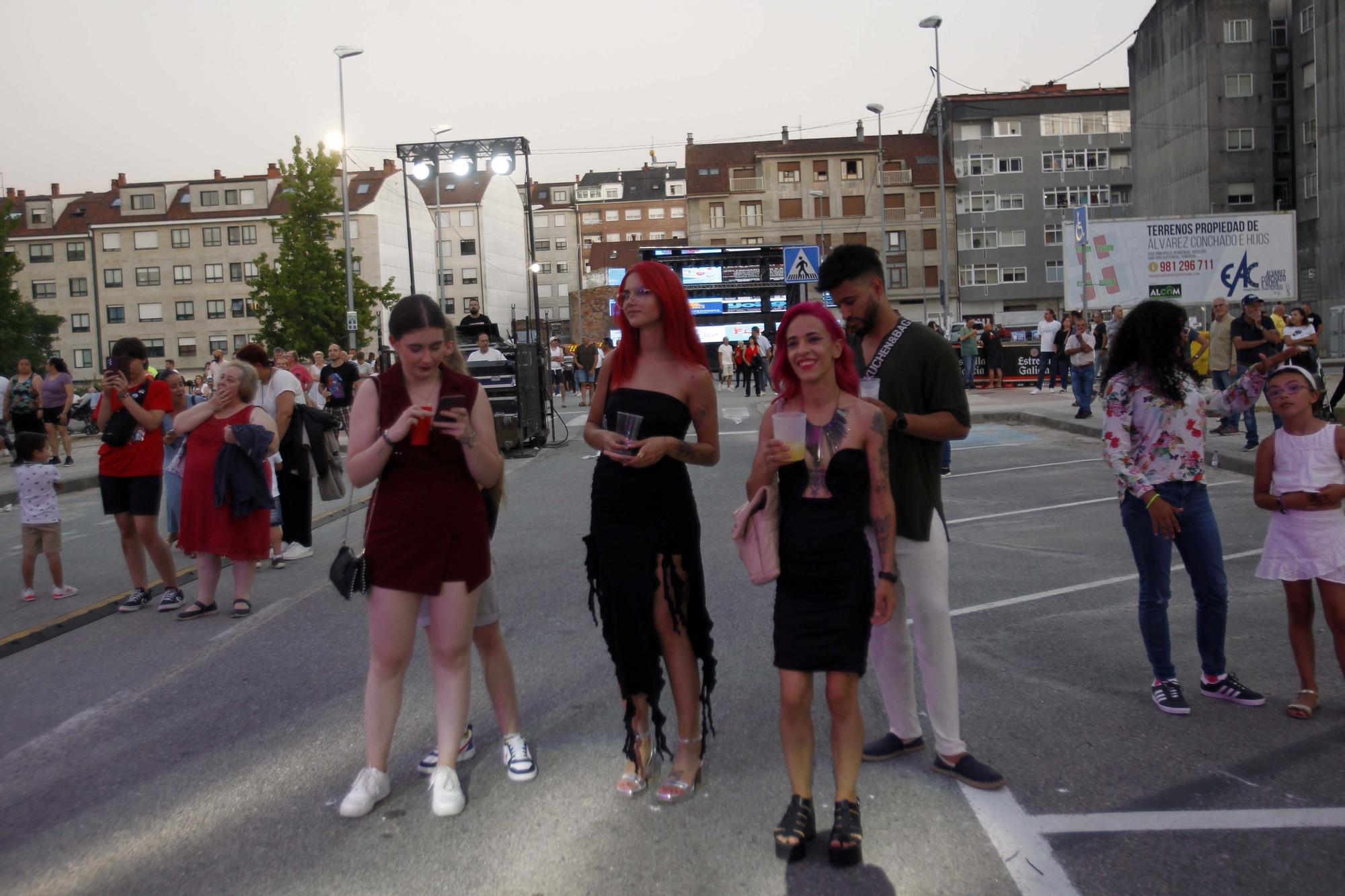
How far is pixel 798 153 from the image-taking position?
8162 centimetres

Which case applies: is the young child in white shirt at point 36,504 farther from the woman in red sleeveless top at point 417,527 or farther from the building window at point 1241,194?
the building window at point 1241,194

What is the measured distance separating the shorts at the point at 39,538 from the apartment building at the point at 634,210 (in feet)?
382

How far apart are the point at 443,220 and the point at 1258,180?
201 feet

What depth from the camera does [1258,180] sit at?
5684 cm

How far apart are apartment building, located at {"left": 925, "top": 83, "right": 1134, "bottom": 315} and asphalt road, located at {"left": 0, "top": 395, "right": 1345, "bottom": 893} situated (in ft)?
249

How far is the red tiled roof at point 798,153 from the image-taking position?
81.3m

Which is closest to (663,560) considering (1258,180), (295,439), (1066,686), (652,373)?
(652,373)

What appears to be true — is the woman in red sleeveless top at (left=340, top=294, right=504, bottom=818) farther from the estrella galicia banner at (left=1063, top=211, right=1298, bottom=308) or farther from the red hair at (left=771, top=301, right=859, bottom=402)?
the estrella galicia banner at (left=1063, top=211, right=1298, bottom=308)

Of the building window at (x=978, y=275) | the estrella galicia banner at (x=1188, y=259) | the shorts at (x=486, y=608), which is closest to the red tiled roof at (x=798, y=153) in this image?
the building window at (x=978, y=275)

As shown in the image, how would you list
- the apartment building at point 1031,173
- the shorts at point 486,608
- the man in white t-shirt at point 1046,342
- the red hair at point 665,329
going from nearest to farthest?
the red hair at point 665,329
the shorts at point 486,608
the man in white t-shirt at point 1046,342
the apartment building at point 1031,173

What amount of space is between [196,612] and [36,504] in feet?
4.85

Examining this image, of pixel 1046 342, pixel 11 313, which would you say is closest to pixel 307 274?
pixel 11 313

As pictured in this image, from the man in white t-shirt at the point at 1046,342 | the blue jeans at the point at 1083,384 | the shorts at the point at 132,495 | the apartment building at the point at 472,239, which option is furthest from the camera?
the apartment building at the point at 472,239

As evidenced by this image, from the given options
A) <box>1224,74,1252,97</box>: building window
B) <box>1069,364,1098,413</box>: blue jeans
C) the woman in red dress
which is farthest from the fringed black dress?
<box>1224,74,1252,97</box>: building window
